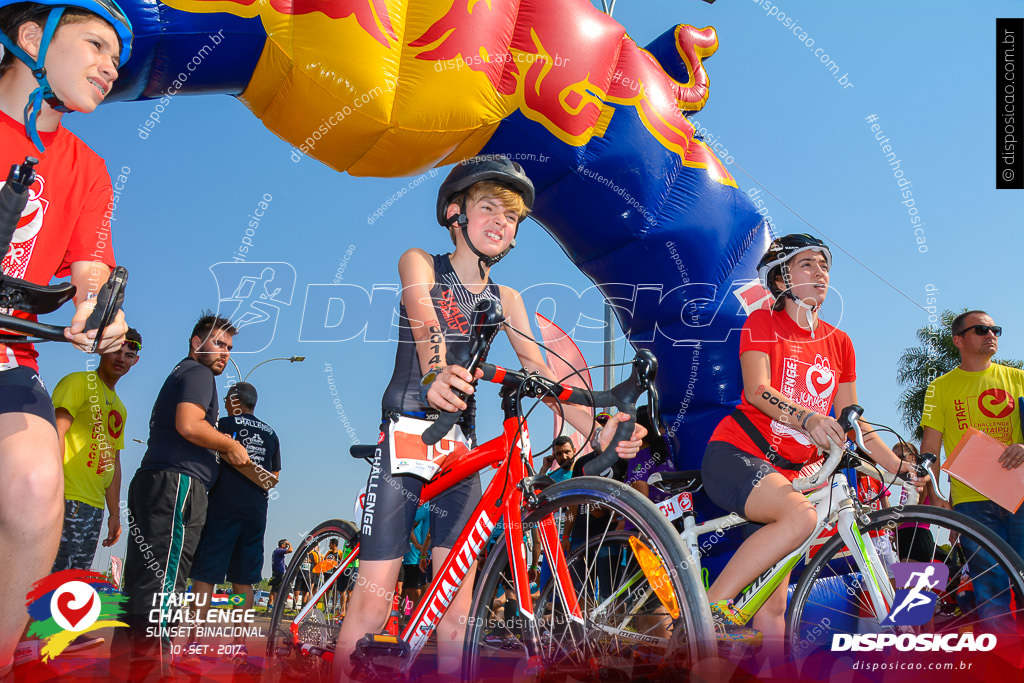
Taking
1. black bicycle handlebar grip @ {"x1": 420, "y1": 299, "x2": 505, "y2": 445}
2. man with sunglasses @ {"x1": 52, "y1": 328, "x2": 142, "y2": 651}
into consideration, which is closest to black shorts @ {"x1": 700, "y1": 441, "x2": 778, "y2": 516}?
black bicycle handlebar grip @ {"x1": 420, "y1": 299, "x2": 505, "y2": 445}

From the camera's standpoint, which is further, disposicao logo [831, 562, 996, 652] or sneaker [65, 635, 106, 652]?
disposicao logo [831, 562, 996, 652]

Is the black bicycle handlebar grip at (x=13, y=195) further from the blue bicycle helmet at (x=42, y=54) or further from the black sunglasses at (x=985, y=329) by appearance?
the black sunglasses at (x=985, y=329)

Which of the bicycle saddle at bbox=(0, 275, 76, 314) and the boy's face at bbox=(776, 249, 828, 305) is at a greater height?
the boy's face at bbox=(776, 249, 828, 305)

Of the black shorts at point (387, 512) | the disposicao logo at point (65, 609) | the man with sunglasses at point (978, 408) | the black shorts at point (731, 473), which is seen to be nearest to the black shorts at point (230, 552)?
the disposicao logo at point (65, 609)

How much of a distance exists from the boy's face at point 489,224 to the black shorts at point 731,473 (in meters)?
1.39

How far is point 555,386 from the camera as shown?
2393mm

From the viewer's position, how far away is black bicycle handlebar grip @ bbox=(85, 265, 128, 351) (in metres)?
1.74

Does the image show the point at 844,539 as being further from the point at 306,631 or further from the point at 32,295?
the point at 32,295

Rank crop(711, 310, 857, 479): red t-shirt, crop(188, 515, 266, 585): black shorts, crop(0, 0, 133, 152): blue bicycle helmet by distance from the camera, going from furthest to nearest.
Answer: crop(188, 515, 266, 585): black shorts < crop(711, 310, 857, 479): red t-shirt < crop(0, 0, 133, 152): blue bicycle helmet

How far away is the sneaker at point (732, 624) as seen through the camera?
2900mm

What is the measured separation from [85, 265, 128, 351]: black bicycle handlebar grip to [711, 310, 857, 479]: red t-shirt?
2.58 meters

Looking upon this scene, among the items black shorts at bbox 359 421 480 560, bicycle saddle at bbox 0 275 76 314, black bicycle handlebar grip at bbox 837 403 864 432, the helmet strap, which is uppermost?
the helmet strap

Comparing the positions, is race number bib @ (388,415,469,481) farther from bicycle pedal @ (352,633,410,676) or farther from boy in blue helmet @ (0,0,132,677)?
boy in blue helmet @ (0,0,132,677)

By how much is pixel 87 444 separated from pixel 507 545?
108 inches
